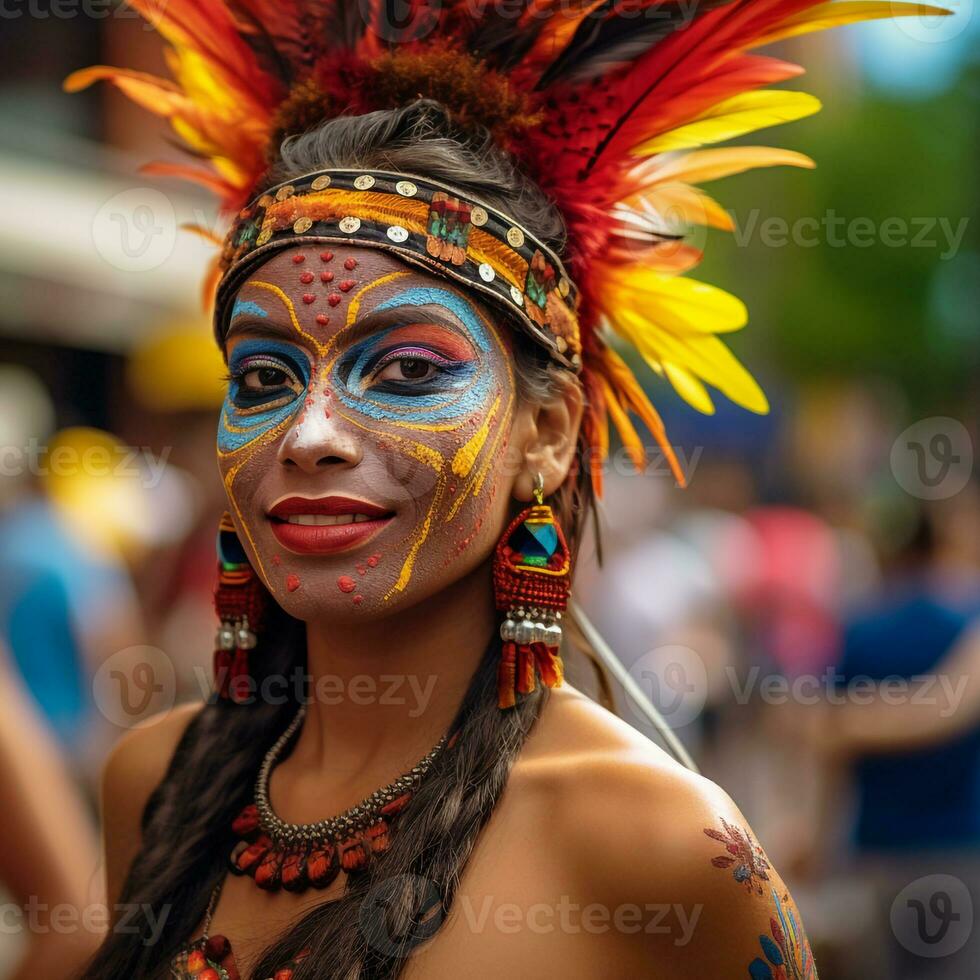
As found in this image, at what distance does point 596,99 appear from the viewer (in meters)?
2.65

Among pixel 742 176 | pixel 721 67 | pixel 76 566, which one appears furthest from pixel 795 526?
pixel 742 176

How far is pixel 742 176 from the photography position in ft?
75.8

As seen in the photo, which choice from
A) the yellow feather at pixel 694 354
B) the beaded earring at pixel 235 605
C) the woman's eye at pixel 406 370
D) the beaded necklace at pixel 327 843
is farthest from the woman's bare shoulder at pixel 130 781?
the yellow feather at pixel 694 354

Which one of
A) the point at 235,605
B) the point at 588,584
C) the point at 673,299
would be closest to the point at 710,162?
the point at 673,299

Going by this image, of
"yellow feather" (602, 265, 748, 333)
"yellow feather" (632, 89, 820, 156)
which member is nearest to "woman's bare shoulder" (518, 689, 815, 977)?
"yellow feather" (602, 265, 748, 333)

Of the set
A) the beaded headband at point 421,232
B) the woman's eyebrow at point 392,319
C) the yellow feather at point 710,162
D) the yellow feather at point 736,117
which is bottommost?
the woman's eyebrow at point 392,319

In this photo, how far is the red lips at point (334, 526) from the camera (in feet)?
7.62

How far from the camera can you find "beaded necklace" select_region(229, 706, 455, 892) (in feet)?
7.89

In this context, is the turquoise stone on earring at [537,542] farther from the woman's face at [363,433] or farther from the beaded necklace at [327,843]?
the beaded necklace at [327,843]

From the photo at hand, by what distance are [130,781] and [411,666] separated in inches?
37.5

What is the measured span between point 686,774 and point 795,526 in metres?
6.69

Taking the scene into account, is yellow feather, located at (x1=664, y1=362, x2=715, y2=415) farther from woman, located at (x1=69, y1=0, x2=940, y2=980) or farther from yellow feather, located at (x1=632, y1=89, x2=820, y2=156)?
yellow feather, located at (x1=632, y1=89, x2=820, y2=156)

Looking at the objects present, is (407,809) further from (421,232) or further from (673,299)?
(673,299)

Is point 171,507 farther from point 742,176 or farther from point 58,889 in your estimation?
point 742,176
